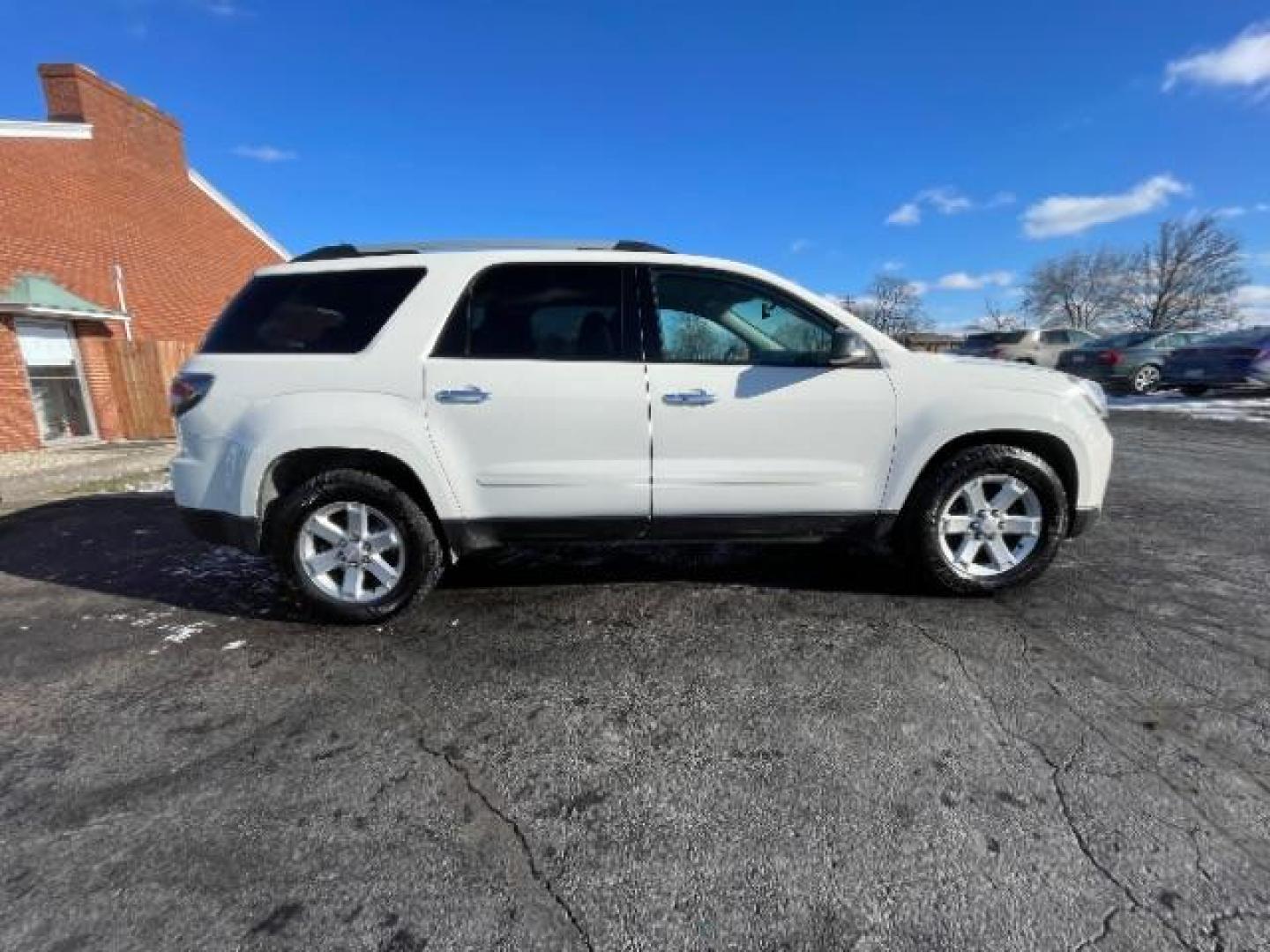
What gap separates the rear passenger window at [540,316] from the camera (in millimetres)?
3354

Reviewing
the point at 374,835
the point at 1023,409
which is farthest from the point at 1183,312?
the point at 374,835

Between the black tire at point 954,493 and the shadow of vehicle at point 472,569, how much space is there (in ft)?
0.90

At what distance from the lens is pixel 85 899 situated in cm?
180

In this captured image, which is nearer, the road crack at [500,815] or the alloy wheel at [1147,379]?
the road crack at [500,815]

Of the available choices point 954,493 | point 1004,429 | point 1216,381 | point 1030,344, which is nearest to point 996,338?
point 1030,344

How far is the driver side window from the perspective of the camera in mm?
3422


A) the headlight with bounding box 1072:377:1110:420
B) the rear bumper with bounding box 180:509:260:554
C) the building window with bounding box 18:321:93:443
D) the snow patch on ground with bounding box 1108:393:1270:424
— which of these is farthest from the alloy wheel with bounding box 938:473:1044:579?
the building window with bounding box 18:321:93:443

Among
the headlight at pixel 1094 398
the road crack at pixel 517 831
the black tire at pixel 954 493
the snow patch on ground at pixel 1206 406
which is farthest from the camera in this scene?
the snow patch on ground at pixel 1206 406

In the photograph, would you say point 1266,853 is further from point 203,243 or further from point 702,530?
point 203,243

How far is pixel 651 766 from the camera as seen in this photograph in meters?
2.31

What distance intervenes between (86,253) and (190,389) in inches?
520

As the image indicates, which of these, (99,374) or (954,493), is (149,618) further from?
(99,374)

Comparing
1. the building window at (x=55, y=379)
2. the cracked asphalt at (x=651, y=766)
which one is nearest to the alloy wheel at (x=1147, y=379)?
the cracked asphalt at (x=651, y=766)

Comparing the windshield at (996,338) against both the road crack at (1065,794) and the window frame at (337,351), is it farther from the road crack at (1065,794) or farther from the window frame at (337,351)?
the window frame at (337,351)
